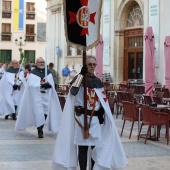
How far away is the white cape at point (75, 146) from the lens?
687 cm

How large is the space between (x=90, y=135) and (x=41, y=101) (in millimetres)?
5478

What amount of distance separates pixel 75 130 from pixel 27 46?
57.9 meters

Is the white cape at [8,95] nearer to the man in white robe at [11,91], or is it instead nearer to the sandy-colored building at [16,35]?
the man in white robe at [11,91]

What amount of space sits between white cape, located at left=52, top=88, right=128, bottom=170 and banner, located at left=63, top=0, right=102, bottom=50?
2.41 feet

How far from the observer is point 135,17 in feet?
95.0

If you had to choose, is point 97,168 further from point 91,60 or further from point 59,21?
point 59,21

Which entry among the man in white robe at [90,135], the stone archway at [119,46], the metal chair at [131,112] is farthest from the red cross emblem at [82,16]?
the stone archway at [119,46]

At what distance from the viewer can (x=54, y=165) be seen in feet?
23.1

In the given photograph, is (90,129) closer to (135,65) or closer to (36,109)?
(36,109)

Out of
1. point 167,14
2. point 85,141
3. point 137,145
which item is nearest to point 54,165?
Answer: point 85,141

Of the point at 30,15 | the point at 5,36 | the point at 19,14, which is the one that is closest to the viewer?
the point at 19,14

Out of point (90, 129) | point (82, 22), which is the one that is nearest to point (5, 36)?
point (82, 22)

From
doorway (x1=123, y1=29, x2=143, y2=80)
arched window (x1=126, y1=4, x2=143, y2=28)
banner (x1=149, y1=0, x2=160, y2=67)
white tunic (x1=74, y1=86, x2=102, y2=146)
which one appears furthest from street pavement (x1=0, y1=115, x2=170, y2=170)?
arched window (x1=126, y1=4, x2=143, y2=28)

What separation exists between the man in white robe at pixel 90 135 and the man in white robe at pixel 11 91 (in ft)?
30.1
